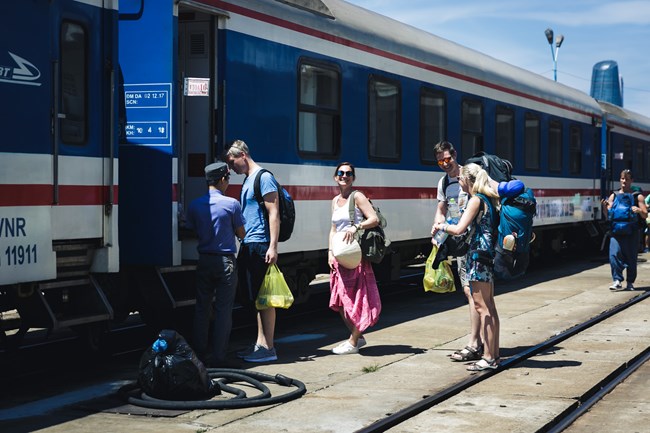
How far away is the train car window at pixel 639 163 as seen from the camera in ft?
90.3

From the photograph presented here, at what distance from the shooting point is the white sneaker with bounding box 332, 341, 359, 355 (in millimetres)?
9703

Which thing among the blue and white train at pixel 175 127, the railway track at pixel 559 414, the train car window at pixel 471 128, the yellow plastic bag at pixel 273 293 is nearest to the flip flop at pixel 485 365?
the railway track at pixel 559 414

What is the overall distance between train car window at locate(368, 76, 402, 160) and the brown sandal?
14.2 feet

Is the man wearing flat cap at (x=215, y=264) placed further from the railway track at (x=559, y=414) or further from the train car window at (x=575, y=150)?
the train car window at (x=575, y=150)

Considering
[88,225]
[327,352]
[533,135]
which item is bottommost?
[327,352]

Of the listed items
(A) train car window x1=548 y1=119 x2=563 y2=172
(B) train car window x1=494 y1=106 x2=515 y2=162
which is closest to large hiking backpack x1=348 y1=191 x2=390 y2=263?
(B) train car window x1=494 y1=106 x2=515 y2=162

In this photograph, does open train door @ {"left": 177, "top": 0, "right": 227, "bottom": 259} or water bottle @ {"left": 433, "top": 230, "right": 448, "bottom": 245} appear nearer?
water bottle @ {"left": 433, "top": 230, "right": 448, "bottom": 245}

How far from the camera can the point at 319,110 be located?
1206cm

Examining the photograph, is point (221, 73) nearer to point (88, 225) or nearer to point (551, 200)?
point (88, 225)

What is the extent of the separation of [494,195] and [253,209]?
2087mm

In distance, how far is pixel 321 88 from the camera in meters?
12.0

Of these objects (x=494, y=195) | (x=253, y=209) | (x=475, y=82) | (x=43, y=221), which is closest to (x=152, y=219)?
(x=253, y=209)

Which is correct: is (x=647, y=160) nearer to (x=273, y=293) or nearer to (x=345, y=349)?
(x=345, y=349)

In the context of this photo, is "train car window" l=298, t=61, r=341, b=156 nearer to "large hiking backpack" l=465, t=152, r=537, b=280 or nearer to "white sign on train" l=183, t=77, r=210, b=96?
"white sign on train" l=183, t=77, r=210, b=96
